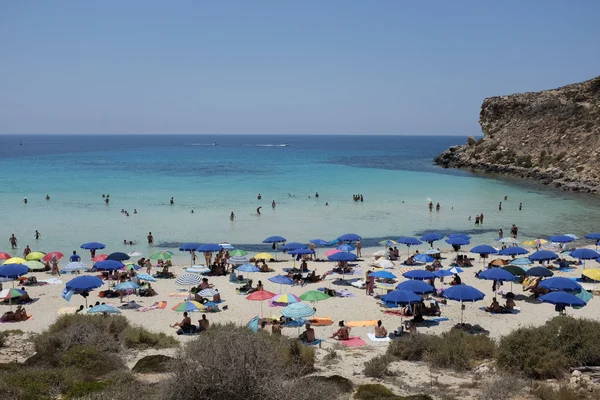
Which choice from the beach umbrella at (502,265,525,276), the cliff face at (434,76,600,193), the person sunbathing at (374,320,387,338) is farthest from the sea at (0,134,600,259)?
the person sunbathing at (374,320,387,338)

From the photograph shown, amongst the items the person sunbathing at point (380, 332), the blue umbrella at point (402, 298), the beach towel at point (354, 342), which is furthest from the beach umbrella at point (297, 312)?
the blue umbrella at point (402, 298)

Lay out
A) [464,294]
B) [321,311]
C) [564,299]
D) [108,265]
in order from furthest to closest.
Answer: [108,265], [321,311], [464,294], [564,299]

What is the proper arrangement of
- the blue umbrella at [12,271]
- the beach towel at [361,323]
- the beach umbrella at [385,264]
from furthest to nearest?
the beach umbrella at [385,264]
the blue umbrella at [12,271]
the beach towel at [361,323]

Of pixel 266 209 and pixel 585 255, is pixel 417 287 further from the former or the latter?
pixel 266 209

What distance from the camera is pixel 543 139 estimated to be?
72.4 m

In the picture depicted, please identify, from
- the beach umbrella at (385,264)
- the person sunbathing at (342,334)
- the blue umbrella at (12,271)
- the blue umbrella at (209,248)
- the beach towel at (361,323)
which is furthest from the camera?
the blue umbrella at (209,248)

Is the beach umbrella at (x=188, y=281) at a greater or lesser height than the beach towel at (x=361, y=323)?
greater

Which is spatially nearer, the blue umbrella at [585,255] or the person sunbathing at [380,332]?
the person sunbathing at [380,332]

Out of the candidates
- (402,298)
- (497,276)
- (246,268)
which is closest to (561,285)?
(497,276)

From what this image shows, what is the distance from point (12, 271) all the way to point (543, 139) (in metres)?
67.8

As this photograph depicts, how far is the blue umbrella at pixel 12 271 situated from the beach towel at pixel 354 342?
492 inches

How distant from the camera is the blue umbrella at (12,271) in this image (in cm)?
2009

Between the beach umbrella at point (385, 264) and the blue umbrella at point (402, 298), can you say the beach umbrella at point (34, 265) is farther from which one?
the blue umbrella at point (402, 298)

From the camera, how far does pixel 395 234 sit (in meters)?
34.2
